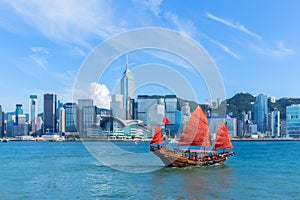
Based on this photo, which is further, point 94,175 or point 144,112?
point 144,112

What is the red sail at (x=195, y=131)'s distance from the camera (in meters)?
45.4

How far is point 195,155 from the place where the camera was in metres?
45.4

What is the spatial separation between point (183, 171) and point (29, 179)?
15.9 m

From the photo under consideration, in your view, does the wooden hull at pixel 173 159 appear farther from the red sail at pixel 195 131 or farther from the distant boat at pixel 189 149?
the red sail at pixel 195 131

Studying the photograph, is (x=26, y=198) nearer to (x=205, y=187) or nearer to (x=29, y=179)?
(x=29, y=179)

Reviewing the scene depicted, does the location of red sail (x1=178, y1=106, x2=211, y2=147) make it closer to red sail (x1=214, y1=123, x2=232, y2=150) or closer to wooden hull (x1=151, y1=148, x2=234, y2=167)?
wooden hull (x1=151, y1=148, x2=234, y2=167)

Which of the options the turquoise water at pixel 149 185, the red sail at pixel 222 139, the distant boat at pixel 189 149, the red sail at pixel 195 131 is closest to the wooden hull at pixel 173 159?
the distant boat at pixel 189 149

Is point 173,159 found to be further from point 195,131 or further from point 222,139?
point 222,139

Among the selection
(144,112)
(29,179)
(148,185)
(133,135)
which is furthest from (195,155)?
(133,135)

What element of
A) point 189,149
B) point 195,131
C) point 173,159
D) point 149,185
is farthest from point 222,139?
point 149,185

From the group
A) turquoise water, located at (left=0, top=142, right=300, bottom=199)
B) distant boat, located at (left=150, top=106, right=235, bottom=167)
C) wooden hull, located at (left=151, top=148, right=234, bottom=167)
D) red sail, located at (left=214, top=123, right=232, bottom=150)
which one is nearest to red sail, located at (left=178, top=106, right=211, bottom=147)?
distant boat, located at (left=150, top=106, right=235, bottom=167)

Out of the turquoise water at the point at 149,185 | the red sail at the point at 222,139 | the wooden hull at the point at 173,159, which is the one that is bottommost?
the turquoise water at the point at 149,185

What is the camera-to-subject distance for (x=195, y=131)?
151 ft

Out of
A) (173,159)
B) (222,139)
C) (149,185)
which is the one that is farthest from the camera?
(222,139)
